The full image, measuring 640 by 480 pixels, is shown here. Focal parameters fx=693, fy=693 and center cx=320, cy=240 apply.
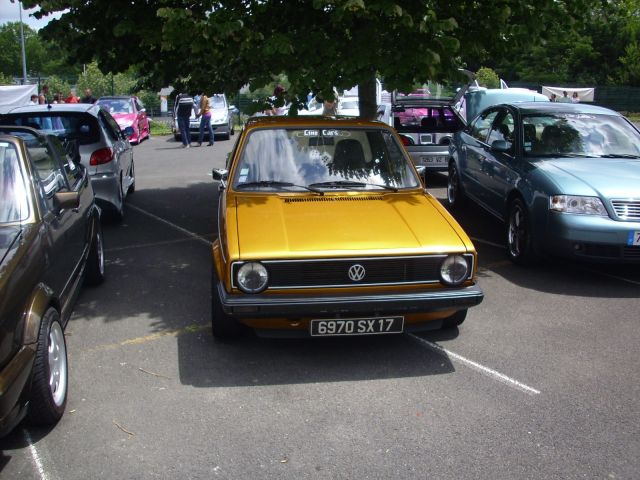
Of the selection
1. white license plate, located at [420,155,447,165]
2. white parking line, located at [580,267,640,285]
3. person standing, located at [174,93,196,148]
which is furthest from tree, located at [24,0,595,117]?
person standing, located at [174,93,196,148]

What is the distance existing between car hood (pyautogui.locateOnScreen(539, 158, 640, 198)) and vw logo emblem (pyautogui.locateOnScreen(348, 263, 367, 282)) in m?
2.96

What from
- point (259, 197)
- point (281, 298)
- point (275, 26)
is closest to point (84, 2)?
point (275, 26)

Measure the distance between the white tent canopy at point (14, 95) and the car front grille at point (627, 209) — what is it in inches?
924

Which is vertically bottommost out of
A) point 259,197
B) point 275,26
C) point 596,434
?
point 596,434

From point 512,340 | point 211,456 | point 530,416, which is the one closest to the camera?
point 211,456

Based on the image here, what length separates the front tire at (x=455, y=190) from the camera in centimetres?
999

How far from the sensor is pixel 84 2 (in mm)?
7070

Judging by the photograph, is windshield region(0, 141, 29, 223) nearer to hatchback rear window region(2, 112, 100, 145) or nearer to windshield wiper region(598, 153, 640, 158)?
hatchback rear window region(2, 112, 100, 145)

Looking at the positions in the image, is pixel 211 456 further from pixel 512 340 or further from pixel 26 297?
pixel 512 340

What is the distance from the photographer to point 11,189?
4.52 meters

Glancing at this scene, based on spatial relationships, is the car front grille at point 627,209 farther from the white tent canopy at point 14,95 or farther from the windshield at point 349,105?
the white tent canopy at point 14,95

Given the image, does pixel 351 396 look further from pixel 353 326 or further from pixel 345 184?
pixel 345 184

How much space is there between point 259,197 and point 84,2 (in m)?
3.30

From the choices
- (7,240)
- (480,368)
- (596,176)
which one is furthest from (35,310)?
(596,176)
